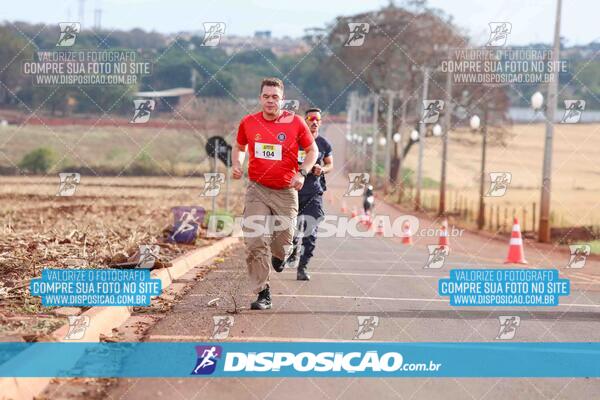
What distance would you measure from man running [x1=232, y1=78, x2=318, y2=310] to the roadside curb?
4.40 feet

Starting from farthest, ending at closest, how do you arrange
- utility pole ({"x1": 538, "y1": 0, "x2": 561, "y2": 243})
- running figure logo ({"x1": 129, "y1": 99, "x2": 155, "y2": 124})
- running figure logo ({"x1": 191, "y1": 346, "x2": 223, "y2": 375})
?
utility pole ({"x1": 538, "y1": 0, "x2": 561, "y2": 243}) < running figure logo ({"x1": 129, "y1": 99, "x2": 155, "y2": 124}) < running figure logo ({"x1": 191, "y1": 346, "x2": 223, "y2": 375})

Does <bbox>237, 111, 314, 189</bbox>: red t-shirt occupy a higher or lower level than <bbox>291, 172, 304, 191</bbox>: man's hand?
higher

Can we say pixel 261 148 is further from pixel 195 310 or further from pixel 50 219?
pixel 50 219

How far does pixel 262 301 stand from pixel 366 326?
1516 millimetres

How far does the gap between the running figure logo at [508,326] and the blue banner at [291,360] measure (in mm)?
756

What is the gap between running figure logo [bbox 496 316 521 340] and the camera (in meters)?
10.1

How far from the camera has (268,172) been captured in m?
11.0

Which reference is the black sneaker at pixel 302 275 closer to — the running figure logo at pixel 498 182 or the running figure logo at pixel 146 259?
the running figure logo at pixel 146 259

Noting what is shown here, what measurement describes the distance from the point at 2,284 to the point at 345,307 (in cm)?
343

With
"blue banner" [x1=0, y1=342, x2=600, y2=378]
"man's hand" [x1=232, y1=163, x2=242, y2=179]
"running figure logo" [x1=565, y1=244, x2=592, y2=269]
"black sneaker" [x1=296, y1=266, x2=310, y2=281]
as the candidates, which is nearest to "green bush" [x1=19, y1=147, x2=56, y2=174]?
"running figure logo" [x1=565, y1=244, x2=592, y2=269]

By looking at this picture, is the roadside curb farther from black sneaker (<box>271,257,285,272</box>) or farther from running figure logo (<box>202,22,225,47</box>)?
running figure logo (<box>202,22,225,47</box>)

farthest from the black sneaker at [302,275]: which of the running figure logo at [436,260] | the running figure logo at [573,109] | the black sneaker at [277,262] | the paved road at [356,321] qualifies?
the running figure logo at [573,109]

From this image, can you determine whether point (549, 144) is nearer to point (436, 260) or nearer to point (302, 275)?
point (436, 260)

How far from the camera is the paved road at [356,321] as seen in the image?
7.61m
